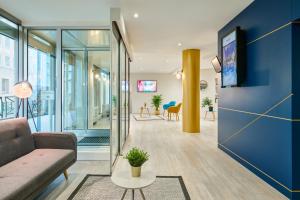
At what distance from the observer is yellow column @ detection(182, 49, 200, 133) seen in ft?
23.7

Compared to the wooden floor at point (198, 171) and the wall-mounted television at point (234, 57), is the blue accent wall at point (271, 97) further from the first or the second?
the wooden floor at point (198, 171)

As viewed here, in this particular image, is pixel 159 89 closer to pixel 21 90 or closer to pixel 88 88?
pixel 88 88

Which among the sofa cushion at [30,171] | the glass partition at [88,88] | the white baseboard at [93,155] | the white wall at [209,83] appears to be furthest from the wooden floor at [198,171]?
the white wall at [209,83]

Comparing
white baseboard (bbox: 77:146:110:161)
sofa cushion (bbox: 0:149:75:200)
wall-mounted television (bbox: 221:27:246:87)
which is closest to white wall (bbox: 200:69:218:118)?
wall-mounted television (bbox: 221:27:246:87)

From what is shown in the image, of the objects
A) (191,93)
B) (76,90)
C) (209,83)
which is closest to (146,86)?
(209,83)

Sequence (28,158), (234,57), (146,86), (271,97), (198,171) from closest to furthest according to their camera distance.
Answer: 1. (28,158)
2. (271,97)
3. (198,171)
4. (234,57)
5. (146,86)

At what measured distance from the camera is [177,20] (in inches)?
173

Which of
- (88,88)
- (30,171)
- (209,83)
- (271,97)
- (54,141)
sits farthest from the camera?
(209,83)

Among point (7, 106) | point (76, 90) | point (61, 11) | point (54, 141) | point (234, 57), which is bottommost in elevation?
point (54, 141)

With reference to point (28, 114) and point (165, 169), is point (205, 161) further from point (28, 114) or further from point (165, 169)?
point (28, 114)

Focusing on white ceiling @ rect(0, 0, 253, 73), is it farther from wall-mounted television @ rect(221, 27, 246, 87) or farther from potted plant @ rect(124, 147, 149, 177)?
potted plant @ rect(124, 147, 149, 177)

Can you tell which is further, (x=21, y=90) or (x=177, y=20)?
(x=177, y=20)

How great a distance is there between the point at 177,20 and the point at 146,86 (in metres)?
10.7

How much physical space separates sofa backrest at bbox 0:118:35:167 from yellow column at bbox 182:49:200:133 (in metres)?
5.12
